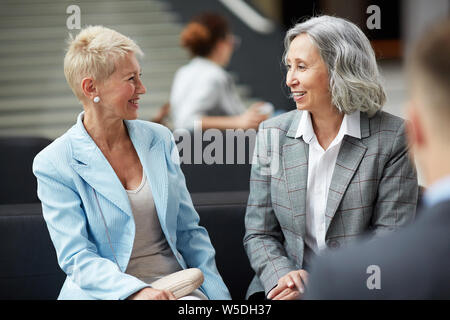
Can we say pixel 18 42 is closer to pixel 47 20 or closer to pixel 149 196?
pixel 47 20

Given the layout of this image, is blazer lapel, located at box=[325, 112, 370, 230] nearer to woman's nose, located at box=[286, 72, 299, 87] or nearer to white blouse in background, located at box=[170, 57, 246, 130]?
woman's nose, located at box=[286, 72, 299, 87]

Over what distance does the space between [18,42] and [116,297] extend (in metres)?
4.19

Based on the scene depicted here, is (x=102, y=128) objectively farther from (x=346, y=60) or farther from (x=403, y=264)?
(x=403, y=264)

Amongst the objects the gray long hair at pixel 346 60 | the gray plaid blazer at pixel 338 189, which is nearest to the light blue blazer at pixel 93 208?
the gray plaid blazer at pixel 338 189

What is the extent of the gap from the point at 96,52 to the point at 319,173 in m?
0.71

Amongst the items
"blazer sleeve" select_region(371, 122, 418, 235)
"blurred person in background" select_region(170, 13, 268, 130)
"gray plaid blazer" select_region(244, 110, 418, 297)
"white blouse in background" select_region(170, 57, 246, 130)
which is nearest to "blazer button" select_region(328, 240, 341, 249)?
"gray plaid blazer" select_region(244, 110, 418, 297)

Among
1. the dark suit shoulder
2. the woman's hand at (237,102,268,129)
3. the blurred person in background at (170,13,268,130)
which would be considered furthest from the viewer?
the blurred person in background at (170,13,268,130)

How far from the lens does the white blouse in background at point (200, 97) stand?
3.68 meters

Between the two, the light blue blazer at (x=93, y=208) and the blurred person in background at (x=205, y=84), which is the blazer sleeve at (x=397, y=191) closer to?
the light blue blazer at (x=93, y=208)

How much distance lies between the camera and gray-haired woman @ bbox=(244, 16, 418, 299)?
2.03 m

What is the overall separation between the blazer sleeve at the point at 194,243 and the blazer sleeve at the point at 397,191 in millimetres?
485

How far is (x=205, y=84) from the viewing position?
12.7 feet

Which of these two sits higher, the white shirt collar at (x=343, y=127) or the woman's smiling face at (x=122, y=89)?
the woman's smiling face at (x=122, y=89)

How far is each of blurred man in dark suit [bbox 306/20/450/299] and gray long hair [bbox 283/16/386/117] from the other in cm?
100
